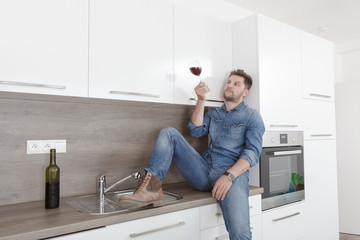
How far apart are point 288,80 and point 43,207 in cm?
204

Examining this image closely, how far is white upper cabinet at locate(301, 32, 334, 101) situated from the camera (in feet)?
8.15

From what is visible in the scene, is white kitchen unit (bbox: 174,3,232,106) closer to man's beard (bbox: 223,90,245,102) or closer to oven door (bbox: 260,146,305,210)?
man's beard (bbox: 223,90,245,102)

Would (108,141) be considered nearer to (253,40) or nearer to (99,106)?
(99,106)

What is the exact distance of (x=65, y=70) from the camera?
58.7 inches

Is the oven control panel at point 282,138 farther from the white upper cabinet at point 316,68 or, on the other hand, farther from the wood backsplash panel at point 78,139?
the wood backsplash panel at point 78,139

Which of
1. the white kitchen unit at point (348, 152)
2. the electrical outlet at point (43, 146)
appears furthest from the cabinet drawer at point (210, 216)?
the white kitchen unit at point (348, 152)

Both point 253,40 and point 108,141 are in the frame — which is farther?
point 253,40

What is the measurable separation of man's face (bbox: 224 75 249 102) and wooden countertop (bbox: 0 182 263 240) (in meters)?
0.78

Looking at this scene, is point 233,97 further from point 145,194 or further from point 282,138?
point 145,194

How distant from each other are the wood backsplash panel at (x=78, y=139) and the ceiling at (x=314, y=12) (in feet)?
4.76

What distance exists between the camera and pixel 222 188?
5.61ft

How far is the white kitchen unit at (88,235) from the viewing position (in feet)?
4.04

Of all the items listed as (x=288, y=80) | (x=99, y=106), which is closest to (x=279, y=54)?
(x=288, y=80)

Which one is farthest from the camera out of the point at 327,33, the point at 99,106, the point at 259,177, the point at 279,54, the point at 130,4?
the point at 327,33
